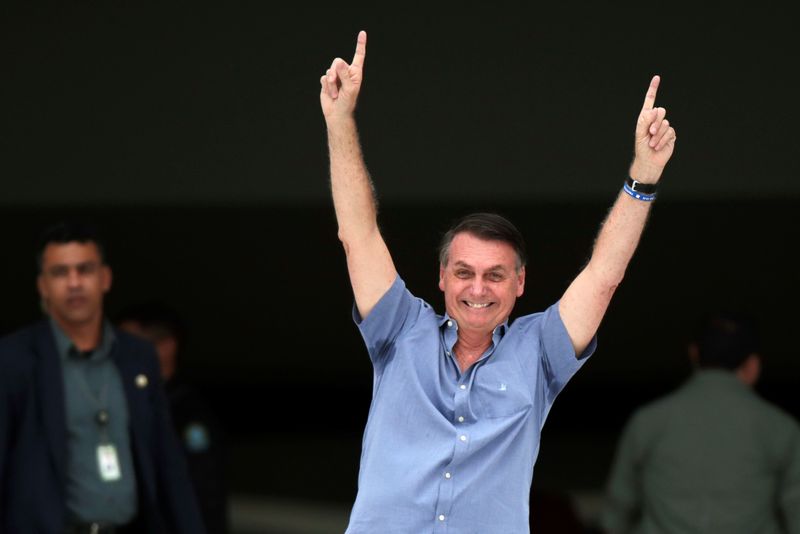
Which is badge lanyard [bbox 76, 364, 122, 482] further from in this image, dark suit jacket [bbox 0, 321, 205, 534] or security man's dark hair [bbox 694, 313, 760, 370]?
security man's dark hair [bbox 694, 313, 760, 370]

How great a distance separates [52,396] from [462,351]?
160 cm

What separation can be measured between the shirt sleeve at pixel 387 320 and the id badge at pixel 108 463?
150 cm

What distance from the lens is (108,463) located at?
13.0 ft

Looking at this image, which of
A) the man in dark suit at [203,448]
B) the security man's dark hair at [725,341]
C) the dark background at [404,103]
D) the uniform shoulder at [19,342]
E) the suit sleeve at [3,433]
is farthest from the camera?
the dark background at [404,103]

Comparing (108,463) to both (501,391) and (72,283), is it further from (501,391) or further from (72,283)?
(501,391)

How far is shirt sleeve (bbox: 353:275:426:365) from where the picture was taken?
8.75ft

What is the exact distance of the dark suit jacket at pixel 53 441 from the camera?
12.5ft

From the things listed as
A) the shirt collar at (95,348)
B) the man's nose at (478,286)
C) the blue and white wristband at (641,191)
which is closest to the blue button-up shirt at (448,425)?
the man's nose at (478,286)

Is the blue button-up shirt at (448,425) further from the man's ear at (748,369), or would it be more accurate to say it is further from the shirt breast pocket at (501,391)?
the man's ear at (748,369)

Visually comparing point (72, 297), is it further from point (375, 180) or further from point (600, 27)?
point (600, 27)

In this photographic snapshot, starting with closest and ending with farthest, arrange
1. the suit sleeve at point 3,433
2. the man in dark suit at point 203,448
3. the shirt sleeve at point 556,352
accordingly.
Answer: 1. the shirt sleeve at point 556,352
2. the suit sleeve at point 3,433
3. the man in dark suit at point 203,448

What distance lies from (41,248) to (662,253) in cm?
433

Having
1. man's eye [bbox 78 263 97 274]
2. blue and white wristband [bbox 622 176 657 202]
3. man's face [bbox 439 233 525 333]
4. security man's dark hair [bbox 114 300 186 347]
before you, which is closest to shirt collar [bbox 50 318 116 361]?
man's eye [bbox 78 263 97 274]

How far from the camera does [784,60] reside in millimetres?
5328
